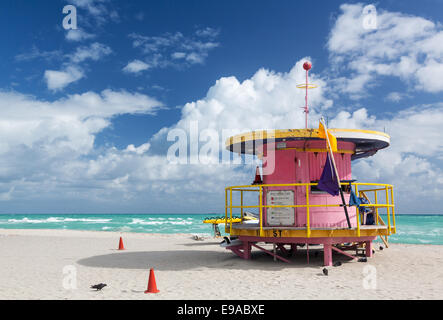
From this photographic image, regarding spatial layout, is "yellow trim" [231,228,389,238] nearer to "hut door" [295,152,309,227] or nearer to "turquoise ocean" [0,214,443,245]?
"hut door" [295,152,309,227]

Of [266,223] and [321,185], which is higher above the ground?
[321,185]

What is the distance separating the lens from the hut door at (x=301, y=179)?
13.0m

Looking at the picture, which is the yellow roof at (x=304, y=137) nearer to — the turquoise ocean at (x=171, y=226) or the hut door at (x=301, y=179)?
the hut door at (x=301, y=179)

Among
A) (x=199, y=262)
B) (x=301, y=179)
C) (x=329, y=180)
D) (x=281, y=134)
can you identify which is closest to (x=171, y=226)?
(x=199, y=262)

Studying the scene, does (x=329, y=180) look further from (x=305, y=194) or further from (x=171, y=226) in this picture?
(x=171, y=226)

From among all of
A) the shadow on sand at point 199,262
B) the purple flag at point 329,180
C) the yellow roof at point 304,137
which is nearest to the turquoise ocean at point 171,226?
the shadow on sand at point 199,262

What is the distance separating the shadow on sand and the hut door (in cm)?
159

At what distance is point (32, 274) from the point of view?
40.6ft

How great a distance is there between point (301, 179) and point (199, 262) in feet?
16.2

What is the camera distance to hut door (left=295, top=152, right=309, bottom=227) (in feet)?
42.7

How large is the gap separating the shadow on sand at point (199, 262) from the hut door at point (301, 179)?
5.21ft
